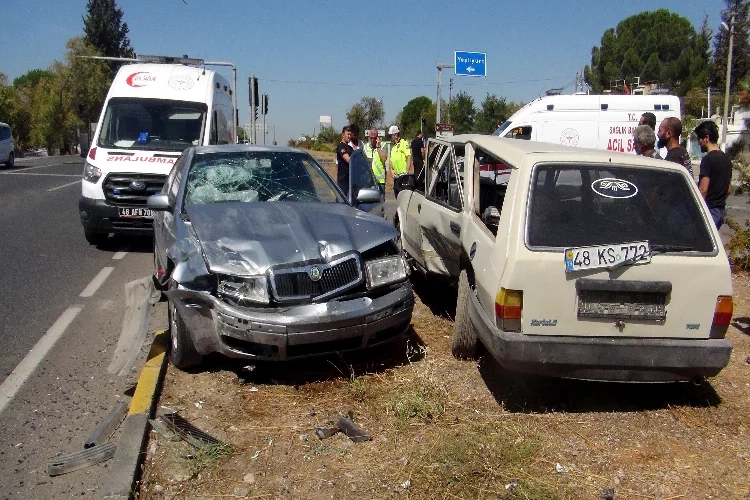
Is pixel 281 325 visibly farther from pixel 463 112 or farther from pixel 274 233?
pixel 463 112

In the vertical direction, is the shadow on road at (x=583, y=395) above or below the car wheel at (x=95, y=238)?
below

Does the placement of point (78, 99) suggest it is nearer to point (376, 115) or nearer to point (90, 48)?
point (90, 48)

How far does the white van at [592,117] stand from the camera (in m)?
14.2

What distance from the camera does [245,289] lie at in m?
4.57

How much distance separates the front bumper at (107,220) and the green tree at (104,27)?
224 ft

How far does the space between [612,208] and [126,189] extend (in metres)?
7.11

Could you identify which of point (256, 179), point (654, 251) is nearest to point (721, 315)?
point (654, 251)

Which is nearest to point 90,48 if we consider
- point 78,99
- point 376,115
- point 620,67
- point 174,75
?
point 78,99

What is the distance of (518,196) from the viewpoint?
14.4 ft

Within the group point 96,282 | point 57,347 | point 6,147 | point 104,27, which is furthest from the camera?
point 104,27

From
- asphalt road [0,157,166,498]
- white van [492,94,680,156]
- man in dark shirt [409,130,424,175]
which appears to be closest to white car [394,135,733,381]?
asphalt road [0,157,166,498]

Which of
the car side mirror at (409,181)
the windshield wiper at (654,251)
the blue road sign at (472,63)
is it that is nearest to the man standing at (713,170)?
the windshield wiper at (654,251)

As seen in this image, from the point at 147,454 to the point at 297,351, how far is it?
119 cm

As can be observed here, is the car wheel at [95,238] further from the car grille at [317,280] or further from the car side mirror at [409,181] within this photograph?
the car grille at [317,280]
